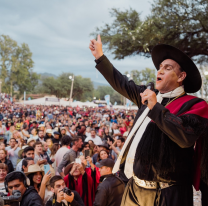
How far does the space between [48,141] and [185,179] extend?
20.8ft

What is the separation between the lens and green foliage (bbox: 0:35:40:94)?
192ft

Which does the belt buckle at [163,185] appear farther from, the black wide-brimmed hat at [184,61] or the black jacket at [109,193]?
the black jacket at [109,193]

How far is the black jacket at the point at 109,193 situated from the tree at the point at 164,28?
23.5 ft

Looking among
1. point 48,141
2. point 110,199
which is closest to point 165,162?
point 110,199

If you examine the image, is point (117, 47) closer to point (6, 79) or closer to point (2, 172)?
point (2, 172)

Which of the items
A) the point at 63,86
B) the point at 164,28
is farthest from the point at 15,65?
the point at 164,28

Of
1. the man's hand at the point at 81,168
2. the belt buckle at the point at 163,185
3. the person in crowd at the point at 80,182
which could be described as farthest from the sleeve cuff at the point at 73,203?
the belt buckle at the point at 163,185

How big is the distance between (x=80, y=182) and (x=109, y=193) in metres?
0.90

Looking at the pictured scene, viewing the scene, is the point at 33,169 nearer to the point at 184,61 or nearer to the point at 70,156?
the point at 70,156

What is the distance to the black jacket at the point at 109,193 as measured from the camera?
11.6 ft

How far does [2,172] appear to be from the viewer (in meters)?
4.43

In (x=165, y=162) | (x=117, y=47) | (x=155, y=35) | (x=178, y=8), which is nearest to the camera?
(x=165, y=162)

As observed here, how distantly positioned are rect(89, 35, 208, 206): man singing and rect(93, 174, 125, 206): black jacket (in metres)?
1.71

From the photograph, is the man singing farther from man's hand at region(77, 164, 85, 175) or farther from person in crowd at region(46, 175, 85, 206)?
man's hand at region(77, 164, 85, 175)
